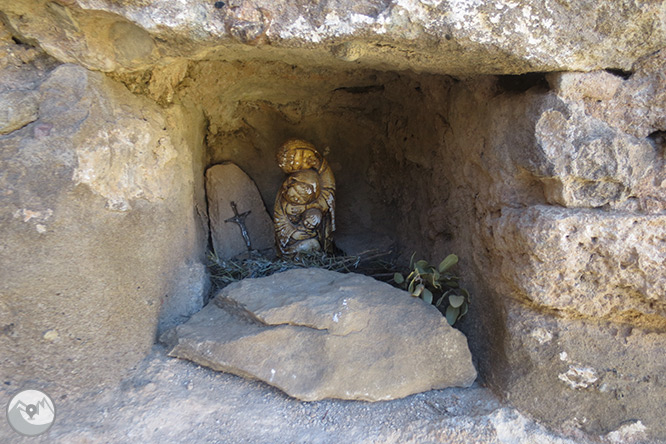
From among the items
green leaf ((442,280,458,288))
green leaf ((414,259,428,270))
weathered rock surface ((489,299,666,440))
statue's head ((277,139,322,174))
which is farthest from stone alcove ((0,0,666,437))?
statue's head ((277,139,322,174))

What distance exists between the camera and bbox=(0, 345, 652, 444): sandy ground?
4.30 feet

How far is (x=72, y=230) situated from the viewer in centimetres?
139

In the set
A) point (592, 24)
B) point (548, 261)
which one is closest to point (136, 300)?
point (548, 261)

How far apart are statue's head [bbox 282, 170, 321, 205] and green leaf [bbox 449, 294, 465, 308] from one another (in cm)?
104

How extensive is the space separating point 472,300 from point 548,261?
0.42m

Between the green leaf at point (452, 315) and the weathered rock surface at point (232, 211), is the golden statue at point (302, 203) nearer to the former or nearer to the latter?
the weathered rock surface at point (232, 211)

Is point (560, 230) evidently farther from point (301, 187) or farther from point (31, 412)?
point (31, 412)

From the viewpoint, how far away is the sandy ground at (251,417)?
1310 mm

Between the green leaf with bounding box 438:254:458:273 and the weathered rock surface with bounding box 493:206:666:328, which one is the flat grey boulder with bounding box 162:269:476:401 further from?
the weathered rock surface with bounding box 493:206:666:328

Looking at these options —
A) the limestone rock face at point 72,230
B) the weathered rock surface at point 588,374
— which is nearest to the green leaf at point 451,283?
the weathered rock surface at point 588,374

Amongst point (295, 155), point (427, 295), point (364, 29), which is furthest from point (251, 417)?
A: point (295, 155)

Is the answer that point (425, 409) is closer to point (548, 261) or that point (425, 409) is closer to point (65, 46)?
point (548, 261)

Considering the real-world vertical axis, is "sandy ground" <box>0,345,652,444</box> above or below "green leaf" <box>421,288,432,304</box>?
below

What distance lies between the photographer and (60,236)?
1.36m
